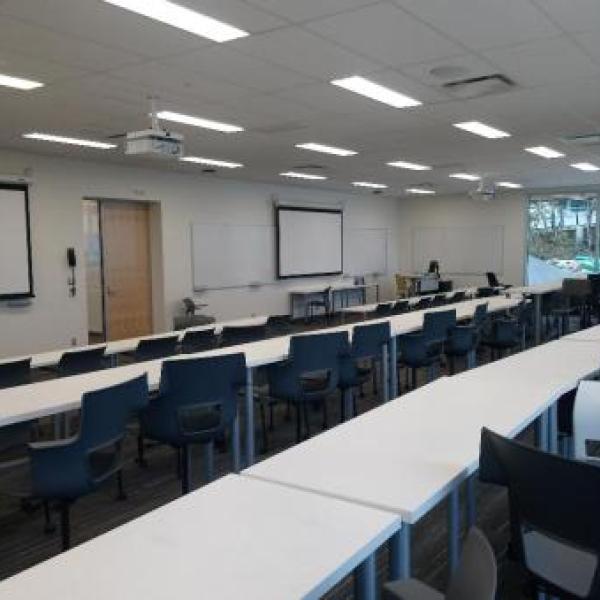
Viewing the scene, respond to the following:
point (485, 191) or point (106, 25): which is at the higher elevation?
point (106, 25)

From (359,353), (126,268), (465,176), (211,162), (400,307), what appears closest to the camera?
(359,353)

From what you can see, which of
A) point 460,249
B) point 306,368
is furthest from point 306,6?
point 460,249

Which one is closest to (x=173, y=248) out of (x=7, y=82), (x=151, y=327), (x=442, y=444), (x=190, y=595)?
(x=151, y=327)

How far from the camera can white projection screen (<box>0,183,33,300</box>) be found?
786 centimetres

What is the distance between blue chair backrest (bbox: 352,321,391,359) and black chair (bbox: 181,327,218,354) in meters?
1.41

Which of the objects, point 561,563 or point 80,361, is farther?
point 80,361

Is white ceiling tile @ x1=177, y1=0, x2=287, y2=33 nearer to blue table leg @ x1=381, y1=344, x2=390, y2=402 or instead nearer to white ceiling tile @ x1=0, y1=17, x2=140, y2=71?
white ceiling tile @ x1=0, y1=17, x2=140, y2=71

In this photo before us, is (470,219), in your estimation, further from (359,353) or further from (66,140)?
(359,353)

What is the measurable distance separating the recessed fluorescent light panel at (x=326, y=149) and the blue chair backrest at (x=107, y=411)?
17.9 ft

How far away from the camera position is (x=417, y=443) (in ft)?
6.97

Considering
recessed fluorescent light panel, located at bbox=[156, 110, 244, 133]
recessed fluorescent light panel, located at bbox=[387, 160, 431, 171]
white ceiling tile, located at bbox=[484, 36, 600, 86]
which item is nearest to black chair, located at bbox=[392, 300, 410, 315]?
recessed fluorescent light panel, located at bbox=[387, 160, 431, 171]

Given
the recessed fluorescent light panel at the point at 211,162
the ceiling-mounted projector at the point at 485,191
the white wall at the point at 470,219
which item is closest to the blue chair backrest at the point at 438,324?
the recessed fluorescent light panel at the point at 211,162

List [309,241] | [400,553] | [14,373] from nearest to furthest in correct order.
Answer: [400,553] → [14,373] → [309,241]

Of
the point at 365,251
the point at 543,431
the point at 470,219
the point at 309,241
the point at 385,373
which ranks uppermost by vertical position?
the point at 470,219
